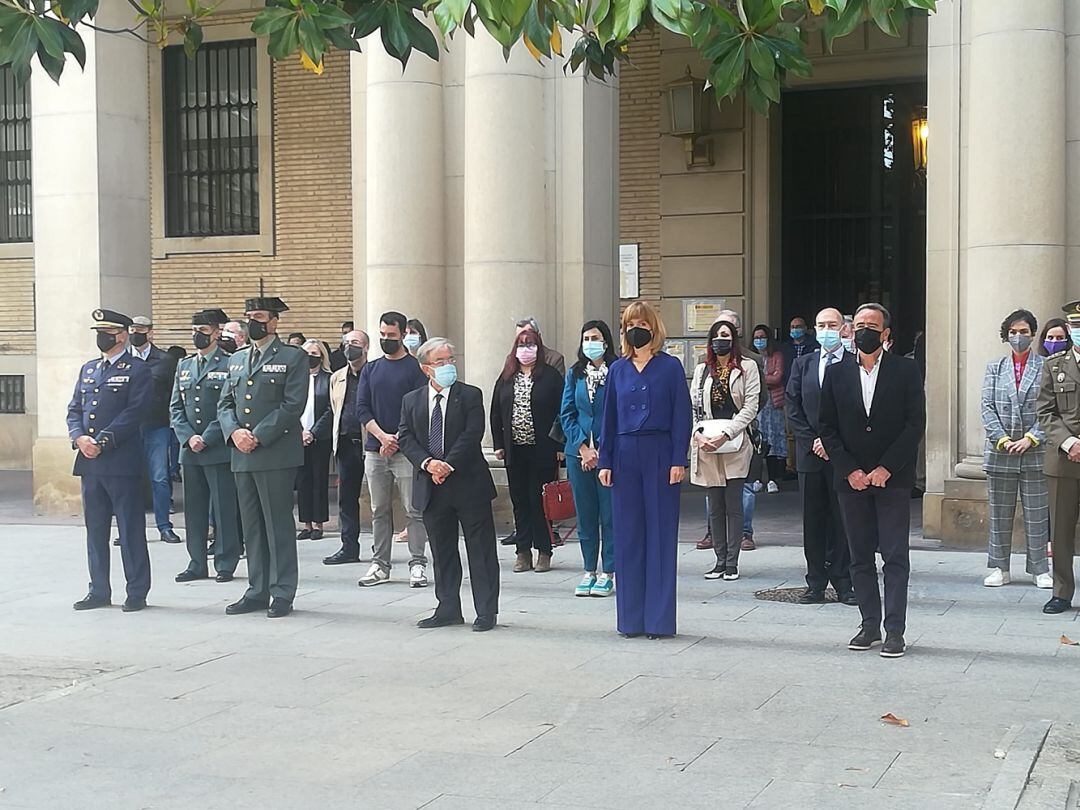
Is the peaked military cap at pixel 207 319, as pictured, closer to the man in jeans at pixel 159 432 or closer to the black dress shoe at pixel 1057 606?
the man in jeans at pixel 159 432

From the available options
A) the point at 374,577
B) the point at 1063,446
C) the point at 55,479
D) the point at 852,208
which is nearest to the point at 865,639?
the point at 1063,446

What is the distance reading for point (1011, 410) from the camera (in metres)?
10.2

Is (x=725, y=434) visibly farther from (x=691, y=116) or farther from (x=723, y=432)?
(x=691, y=116)

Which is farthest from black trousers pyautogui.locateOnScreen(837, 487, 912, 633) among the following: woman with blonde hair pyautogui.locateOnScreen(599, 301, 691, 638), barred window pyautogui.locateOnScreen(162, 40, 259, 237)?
barred window pyautogui.locateOnScreen(162, 40, 259, 237)

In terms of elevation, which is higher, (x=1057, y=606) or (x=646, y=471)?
(x=646, y=471)

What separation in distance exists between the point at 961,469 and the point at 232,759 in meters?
7.36

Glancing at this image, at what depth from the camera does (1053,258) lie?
38.1ft

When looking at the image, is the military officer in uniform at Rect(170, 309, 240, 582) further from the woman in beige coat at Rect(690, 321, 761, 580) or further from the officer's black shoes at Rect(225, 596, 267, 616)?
the woman in beige coat at Rect(690, 321, 761, 580)

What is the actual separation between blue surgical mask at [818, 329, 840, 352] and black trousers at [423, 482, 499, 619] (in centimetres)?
252

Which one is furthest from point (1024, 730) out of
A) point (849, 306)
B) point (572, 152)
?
point (849, 306)

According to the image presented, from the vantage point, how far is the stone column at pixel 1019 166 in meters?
11.6

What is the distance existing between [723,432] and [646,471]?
1.99 metres

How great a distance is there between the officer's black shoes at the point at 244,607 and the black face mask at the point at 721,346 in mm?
3738

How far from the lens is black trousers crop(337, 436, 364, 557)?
478 inches
